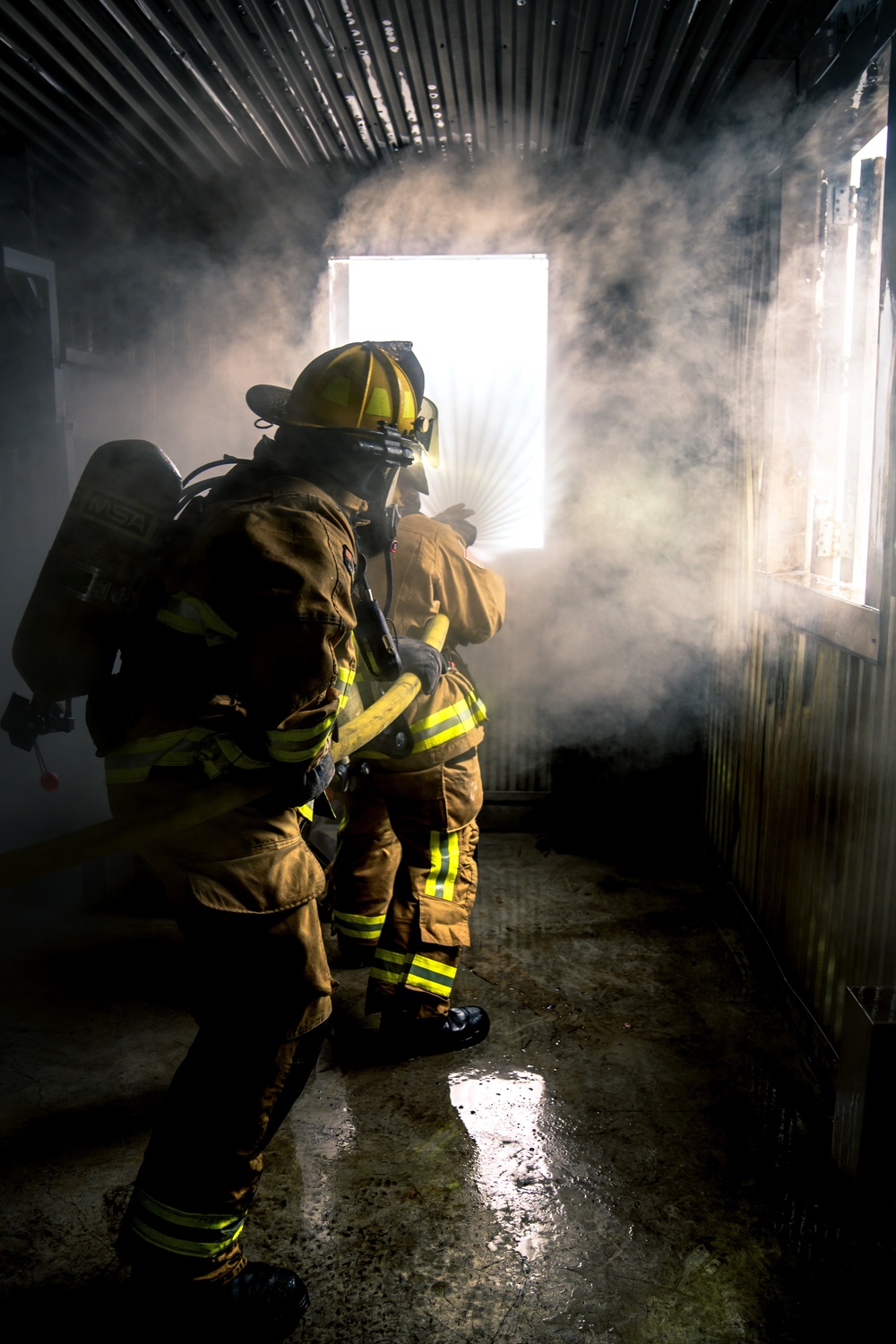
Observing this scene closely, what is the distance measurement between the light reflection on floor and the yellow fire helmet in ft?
6.44

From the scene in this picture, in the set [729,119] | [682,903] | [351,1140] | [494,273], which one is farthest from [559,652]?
[351,1140]

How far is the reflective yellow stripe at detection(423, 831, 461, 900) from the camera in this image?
3.07m

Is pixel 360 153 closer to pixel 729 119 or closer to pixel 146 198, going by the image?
pixel 146 198

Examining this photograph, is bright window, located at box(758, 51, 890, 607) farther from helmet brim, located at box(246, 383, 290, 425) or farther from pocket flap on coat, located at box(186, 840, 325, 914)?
pocket flap on coat, located at box(186, 840, 325, 914)

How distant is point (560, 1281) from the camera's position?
6.63 ft

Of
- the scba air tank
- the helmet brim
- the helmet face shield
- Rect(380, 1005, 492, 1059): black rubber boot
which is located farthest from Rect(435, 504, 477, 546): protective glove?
the scba air tank

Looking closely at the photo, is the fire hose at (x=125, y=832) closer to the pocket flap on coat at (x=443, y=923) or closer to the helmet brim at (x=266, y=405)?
the helmet brim at (x=266, y=405)

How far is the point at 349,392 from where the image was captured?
2.28 meters

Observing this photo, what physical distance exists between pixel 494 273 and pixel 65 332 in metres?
2.39

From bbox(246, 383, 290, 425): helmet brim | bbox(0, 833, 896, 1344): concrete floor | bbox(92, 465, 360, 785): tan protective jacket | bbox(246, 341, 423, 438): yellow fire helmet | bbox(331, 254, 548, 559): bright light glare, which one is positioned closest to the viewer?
bbox(92, 465, 360, 785): tan protective jacket

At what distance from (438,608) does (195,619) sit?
59.4 inches

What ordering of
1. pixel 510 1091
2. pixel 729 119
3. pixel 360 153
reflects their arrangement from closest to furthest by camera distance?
pixel 510 1091, pixel 729 119, pixel 360 153

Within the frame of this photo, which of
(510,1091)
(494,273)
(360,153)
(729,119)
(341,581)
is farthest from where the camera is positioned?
(494,273)

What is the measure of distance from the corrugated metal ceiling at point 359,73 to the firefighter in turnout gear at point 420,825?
1.79 meters
